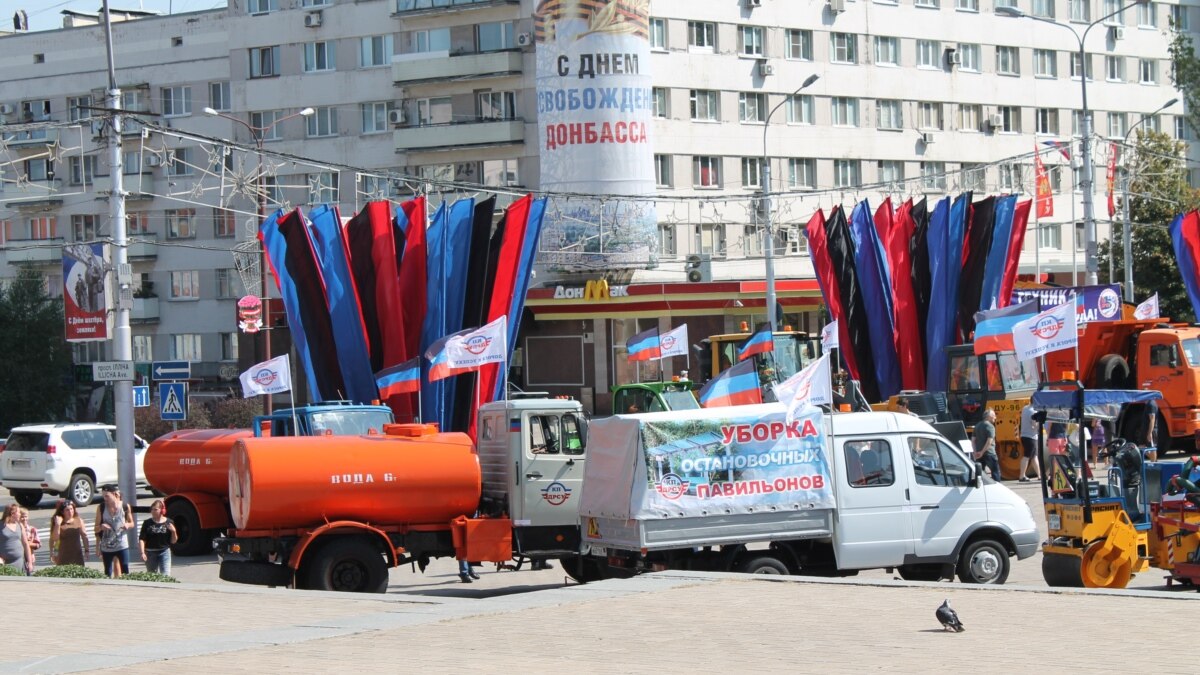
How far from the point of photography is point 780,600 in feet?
44.9

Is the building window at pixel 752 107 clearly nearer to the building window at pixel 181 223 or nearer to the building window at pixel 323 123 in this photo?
the building window at pixel 323 123

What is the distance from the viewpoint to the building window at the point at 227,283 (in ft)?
212

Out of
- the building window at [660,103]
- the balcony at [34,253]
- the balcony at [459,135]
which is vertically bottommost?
the balcony at [34,253]

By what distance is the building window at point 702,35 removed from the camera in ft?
193

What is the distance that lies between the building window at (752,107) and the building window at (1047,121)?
1443cm

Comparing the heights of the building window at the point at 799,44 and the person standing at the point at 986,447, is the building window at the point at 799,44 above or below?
above

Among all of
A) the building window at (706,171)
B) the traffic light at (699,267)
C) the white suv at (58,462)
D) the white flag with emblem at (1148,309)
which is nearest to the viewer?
the white suv at (58,462)

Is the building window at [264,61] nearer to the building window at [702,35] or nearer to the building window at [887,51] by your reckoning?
the building window at [702,35]

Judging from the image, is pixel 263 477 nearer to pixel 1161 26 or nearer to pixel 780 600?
pixel 780 600

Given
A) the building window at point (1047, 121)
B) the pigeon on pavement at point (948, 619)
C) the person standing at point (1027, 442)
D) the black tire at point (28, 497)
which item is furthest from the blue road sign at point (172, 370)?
the building window at point (1047, 121)

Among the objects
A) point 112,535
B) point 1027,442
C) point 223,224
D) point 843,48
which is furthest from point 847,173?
point 112,535

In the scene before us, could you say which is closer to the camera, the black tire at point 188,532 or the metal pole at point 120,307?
the black tire at point 188,532

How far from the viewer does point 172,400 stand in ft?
101

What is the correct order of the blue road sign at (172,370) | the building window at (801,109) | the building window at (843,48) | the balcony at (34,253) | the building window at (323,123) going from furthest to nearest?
the balcony at (34,253) < the building window at (843,48) < the building window at (323,123) < the building window at (801,109) < the blue road sign at (172,370)
